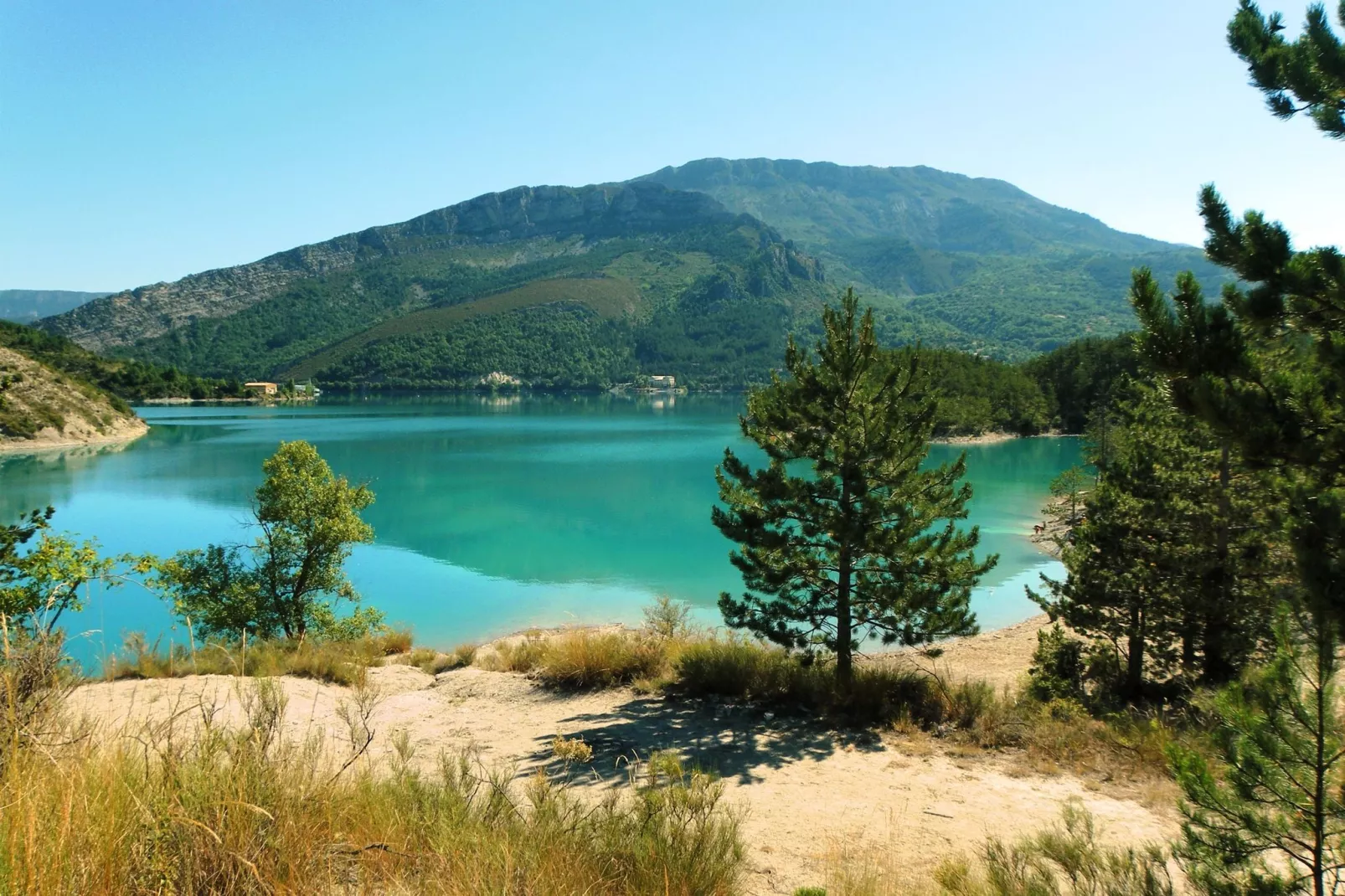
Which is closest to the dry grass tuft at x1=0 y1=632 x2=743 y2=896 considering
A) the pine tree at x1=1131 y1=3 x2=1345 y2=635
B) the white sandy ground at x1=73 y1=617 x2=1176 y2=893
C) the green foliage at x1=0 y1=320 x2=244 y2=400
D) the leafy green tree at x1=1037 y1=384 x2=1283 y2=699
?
the white sandy ground at x1=73 y1=617 x2=1176 y2=893

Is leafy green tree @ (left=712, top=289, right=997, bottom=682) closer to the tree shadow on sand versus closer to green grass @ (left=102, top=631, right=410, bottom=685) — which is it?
the tree shadow on sand

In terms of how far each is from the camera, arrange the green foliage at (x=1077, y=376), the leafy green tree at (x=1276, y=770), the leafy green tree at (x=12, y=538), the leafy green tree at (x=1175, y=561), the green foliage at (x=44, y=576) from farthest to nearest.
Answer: the green foliage at (x=1077, y=376) < the leafy green tree at (x=1175, y=561) < the green foliage at (x=44, y=576) < the leafy green tree at (x=12, y=538) < the leafy green tree at (x=1276, y=770)

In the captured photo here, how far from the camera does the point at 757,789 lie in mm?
6438

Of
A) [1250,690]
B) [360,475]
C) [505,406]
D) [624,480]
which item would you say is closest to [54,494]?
[360,475]

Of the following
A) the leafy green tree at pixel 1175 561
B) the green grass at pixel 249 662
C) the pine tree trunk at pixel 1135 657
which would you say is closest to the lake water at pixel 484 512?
the green grass at pixel 249 662

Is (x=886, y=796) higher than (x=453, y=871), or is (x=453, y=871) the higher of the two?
(x=453, y=871)

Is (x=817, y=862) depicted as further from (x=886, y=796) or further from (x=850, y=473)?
(x=850, y=473)

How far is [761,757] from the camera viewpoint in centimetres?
740

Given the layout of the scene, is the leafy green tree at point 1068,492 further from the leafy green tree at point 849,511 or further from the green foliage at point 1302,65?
the green foliage at point 1302,65

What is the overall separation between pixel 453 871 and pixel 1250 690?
3.78m

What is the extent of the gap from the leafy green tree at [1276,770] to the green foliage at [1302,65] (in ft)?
10.7

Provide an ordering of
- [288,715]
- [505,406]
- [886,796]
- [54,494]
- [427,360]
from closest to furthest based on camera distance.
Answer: [886,796]
[288,715]
[54,494]
[505,406]
[427,360]

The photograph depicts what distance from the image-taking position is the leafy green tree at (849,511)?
30.7ft

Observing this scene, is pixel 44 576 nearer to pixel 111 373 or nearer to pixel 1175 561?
pixel 1175 561
